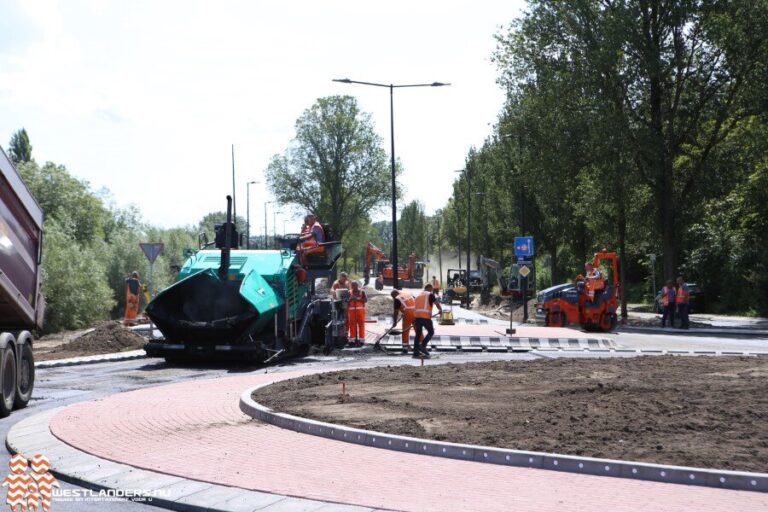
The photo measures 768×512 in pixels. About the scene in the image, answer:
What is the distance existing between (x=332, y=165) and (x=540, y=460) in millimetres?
73320

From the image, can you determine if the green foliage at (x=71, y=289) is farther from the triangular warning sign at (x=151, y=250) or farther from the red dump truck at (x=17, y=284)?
the red dump truck at (x=17, y=284)

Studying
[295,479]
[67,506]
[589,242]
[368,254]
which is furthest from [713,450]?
[368,254]

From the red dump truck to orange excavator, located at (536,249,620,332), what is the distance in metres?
19.9

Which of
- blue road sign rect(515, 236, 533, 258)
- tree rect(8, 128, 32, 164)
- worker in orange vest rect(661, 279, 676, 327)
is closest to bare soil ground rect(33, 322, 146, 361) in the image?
blue road sign rect(515, 236, 533, 258)

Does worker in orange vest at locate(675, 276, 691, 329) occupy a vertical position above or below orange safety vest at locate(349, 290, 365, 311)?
below

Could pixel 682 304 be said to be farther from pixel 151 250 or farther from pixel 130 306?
pixel 130 306

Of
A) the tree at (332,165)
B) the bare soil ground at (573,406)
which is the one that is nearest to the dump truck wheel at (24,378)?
the bare soil ground at (573,406)

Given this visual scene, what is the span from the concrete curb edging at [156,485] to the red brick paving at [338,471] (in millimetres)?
149

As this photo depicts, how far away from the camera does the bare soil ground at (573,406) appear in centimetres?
858

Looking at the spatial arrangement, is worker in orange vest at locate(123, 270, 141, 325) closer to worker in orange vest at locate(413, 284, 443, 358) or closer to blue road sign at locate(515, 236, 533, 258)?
blue road sign at locate(515, 236, 533, 258)

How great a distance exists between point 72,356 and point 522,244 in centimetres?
1444

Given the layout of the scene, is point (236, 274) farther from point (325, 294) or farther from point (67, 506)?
point (67, 506)

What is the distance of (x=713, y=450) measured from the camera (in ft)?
27.1

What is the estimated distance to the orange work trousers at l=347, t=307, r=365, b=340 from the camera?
23969 millimetres
